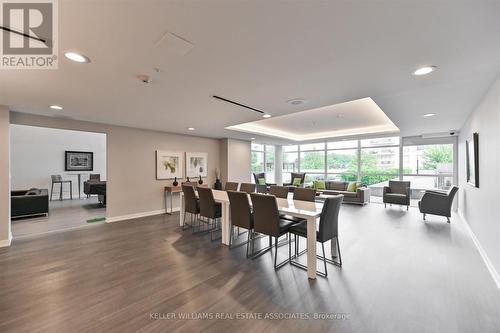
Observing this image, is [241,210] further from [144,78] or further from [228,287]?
[144,78]

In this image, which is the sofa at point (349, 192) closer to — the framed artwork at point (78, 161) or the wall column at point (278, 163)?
the wall column at point (278, 163)

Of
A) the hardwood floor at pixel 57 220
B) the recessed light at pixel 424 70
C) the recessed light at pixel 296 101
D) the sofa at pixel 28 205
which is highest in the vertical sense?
the recessed light at pixel 296 101

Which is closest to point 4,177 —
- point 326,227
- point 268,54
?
point 268,54

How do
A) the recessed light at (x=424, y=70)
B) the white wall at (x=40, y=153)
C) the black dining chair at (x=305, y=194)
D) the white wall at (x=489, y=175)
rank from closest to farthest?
1. the recessed light at (x=424, y=70)
2. the white wall at (x=489, y=175)
3. the black dining chair at (x=305, y=194)
4. the white wall at (x=40, y=153)

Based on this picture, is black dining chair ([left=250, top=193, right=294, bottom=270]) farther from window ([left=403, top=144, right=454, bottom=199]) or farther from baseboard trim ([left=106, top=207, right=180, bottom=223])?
window ([left=403, top=144, right=454, bottom=199])

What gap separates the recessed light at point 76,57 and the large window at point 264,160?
26.1ft

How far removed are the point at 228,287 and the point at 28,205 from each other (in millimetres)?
5988

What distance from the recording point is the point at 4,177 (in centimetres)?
335

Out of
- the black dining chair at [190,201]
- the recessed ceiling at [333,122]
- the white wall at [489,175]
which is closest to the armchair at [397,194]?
the recessed ceiling at [333,122]

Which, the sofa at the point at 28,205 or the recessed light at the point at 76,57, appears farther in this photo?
the sofa at the point at 28,205

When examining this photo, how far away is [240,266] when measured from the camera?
8.85 ft

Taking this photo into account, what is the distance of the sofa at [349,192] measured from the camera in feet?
22.4

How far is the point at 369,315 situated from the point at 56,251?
4.29 meters

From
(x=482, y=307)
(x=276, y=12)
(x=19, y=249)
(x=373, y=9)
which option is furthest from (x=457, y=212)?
(x=19, y=249)
